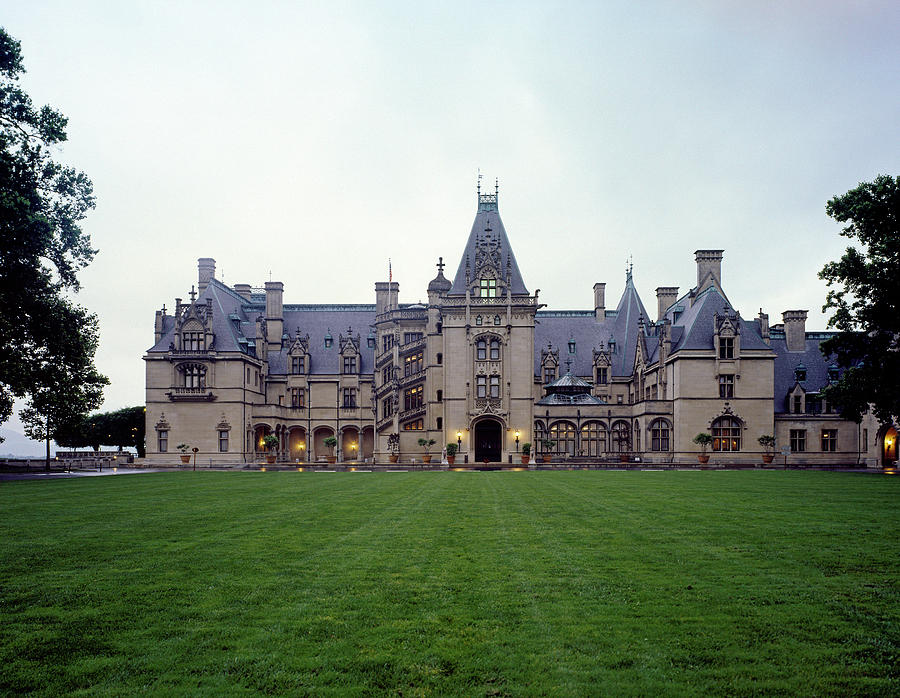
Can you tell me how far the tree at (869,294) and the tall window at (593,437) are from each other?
27.0m

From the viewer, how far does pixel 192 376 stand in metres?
65.9

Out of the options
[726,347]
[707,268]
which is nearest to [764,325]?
[726,347]

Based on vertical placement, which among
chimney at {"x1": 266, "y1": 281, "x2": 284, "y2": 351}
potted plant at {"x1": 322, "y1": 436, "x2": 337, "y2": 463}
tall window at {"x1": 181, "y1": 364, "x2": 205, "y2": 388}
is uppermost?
chimney at {"x1": 266, "y1": 281, "x2": 284, "y2": 351}

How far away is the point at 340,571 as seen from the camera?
37.8ft

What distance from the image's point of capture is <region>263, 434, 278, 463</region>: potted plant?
62.6 m

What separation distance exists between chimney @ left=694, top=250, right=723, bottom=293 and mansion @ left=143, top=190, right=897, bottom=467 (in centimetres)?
15

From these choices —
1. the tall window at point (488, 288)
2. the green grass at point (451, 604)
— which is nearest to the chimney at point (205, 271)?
the tall window at point (488, 288)

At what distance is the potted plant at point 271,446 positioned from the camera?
2464 inches

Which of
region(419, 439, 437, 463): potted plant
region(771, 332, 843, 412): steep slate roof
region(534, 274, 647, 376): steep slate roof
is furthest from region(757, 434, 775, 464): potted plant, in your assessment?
region(419, 439, 437, 463): potted plant

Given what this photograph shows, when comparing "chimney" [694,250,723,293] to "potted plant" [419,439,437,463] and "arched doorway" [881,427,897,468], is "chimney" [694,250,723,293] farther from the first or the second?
"potted plant" [419,439,437,463]

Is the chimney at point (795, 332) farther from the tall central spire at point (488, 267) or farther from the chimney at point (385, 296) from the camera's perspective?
the chimney at point (385, 296)

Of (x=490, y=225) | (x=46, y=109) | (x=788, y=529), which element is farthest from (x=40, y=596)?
(x=490, y=225)

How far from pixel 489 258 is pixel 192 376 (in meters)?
33.2

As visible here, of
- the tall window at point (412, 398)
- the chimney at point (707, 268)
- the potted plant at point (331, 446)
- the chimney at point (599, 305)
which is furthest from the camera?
the chimney at point (599, 305)
